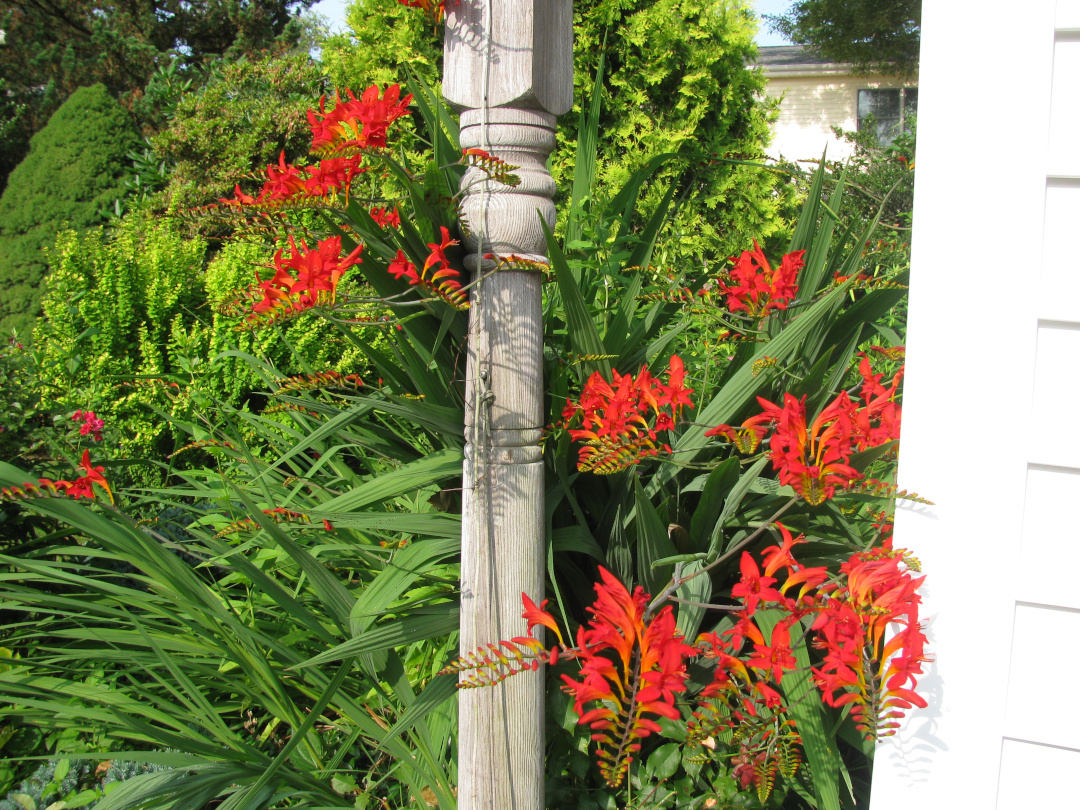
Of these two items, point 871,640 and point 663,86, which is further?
point 663,86

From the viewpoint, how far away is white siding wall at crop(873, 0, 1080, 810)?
0.98 meters

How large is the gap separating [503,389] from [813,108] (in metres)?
13.6

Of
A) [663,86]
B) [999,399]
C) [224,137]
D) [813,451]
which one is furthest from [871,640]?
[224,137]

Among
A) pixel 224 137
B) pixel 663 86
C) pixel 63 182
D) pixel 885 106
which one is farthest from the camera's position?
pixel 885 106

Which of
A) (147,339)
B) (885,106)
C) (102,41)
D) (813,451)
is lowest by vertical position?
(813,451)

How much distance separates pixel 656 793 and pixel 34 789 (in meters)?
1.18

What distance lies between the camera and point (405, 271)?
1.14 m

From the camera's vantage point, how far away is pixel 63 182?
6.16 meters

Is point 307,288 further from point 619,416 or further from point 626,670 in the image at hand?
point 626,670

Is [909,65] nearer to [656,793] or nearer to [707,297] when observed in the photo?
[707,297]

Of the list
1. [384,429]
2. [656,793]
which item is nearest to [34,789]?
[384,429]

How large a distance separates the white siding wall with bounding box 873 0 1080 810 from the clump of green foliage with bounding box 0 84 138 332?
642 centimetres

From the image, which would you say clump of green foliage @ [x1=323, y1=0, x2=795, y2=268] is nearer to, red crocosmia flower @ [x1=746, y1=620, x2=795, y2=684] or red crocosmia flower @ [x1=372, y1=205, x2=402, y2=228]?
red crocosmia flower @ [x1=372, y1=205, x2=402, y2=228]

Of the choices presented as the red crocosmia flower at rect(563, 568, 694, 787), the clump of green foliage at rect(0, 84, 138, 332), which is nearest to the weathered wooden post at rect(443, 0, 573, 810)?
the red crocosmia flower at rect(563, 568, 694, 787)
